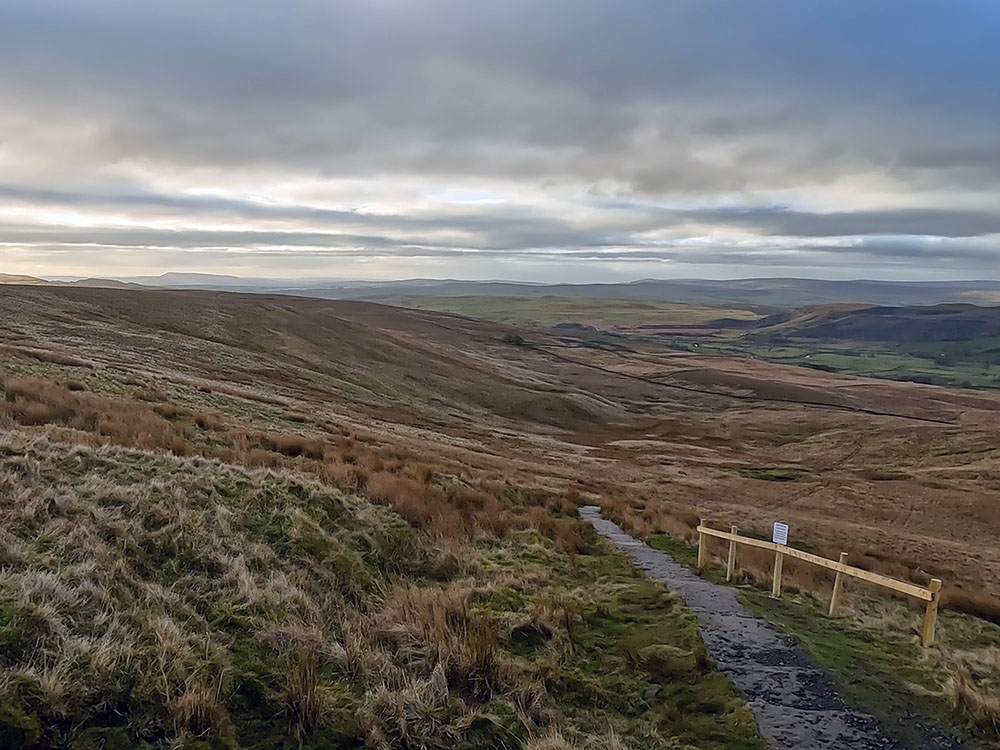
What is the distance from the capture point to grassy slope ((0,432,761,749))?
5.56 meters

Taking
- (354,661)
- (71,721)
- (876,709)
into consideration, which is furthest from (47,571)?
(876,709)

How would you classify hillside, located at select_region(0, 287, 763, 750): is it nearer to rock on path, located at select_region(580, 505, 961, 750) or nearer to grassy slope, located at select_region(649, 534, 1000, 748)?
rock on path, located at select_region(580, 505, 961, 750)

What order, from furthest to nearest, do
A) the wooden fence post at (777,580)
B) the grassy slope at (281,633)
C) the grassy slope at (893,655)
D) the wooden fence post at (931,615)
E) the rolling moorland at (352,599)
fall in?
the wooden fence post at (777,580) → the wooden fence post at (931,615) → the grassy slope at (893,655) → the rolling moorland at (352,599) → the grassy slope at (281,633)

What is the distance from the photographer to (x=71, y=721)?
5.14 metres

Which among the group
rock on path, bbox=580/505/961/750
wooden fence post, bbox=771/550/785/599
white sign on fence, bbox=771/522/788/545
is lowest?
wooden fence post, bbox=771/550/785/599

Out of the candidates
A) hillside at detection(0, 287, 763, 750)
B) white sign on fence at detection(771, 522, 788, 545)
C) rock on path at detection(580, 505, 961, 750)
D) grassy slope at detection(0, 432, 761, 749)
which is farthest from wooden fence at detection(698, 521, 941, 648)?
grassy slope at detection(0, 432, 761, 749)

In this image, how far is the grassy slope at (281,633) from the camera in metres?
5.56

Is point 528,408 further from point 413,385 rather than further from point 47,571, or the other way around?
point 47,571

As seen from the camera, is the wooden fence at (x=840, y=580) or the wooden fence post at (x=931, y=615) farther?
the wooden fence at (x=840, y=580)

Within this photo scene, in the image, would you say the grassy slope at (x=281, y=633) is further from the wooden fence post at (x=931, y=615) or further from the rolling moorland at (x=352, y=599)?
the wooden fence post at (x=931, y=615)

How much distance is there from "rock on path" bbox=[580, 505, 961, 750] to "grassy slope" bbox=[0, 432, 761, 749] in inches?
14.5

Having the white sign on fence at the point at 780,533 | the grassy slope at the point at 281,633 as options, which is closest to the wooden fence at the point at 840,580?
the white sign on fence at the point at 780,533

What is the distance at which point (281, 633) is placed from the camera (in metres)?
7.10

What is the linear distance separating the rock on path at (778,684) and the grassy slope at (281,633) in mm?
369
